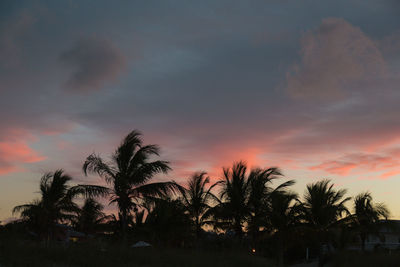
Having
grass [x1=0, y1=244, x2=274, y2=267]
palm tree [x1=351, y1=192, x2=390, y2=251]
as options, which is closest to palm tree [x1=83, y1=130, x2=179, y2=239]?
grass [x1=0, y1=244, x2=274, y2=267]

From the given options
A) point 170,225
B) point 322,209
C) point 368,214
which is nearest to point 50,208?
point 170,225

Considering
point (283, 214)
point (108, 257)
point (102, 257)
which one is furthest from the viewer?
point (283, 214)

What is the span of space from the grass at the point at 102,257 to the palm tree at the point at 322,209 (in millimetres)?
8728

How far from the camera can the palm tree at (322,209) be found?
2698cm

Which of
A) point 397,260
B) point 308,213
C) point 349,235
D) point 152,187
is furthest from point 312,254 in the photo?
point 152,187

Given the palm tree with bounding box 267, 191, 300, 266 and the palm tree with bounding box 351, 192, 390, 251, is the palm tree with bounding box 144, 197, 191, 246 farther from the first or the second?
the palm tree with bounding box 351, 192, 390, 251

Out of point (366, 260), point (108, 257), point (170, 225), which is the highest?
point (170, 225)

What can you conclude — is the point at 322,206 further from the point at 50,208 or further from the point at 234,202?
the point at 50,208

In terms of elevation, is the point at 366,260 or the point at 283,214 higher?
the point at 283,214

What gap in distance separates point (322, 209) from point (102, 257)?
54.4ft

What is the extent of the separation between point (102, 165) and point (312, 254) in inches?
1116

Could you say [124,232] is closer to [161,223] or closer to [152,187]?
[152,187]

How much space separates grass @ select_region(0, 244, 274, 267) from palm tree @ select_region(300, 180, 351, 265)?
8728 mm

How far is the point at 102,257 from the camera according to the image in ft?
47.3
